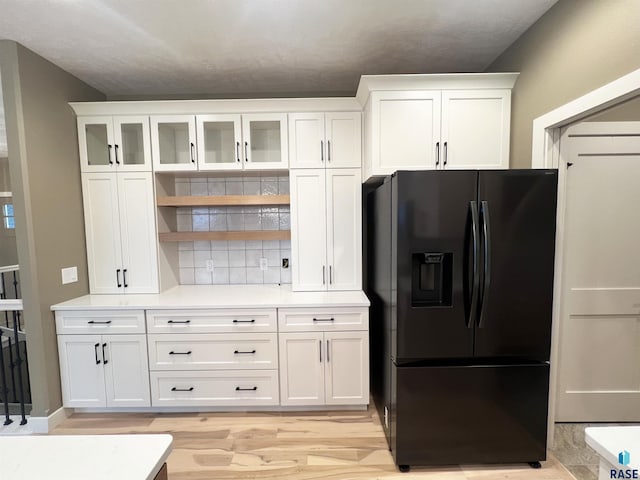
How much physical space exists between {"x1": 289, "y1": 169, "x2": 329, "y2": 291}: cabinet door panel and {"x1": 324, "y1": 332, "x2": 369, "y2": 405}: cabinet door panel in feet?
1.64

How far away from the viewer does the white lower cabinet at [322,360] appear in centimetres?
235

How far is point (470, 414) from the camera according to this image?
1.86 metres

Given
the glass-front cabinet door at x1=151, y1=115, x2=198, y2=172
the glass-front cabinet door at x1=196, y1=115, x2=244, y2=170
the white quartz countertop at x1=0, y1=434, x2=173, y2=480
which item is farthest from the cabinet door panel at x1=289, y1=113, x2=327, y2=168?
the white quartz countertop at x1=0, y1=434, x2=173, y2=480

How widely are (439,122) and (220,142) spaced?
1.79 m

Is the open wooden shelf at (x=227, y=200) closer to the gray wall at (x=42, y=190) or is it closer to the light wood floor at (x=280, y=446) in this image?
the gray wall at (x=42, y=190)

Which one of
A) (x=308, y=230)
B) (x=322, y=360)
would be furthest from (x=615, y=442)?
(x=308, y=230)

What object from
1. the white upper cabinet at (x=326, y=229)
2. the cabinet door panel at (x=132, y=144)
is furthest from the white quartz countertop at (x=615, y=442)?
the cabinet door panel at (x=132, y=144)

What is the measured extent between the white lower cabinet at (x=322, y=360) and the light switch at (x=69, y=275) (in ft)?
5.79

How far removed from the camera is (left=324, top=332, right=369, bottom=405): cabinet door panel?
2.36m

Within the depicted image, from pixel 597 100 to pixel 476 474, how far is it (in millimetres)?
2236

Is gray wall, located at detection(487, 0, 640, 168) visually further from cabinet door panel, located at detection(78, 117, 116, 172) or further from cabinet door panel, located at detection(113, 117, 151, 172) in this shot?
cabinet door panel, located at detection(78, 117, 116, 172)

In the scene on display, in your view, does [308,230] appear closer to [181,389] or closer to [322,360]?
[322,360]

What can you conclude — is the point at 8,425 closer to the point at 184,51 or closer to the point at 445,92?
the point at 184,51

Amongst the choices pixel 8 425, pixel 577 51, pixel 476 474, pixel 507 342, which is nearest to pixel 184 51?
pixel 577 51
